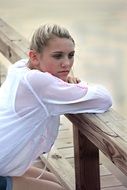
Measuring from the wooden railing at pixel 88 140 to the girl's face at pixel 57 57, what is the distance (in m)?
0.20

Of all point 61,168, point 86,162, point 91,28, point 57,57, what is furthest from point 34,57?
point 91,28

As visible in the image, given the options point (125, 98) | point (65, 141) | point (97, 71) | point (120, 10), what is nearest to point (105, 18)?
point (120, 10)

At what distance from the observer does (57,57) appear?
220cm

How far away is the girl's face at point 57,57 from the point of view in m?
2.19

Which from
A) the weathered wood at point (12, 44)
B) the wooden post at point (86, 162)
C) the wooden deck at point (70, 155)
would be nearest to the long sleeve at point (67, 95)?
the wooden post at point (86, 162)

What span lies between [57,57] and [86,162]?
1.63 ft

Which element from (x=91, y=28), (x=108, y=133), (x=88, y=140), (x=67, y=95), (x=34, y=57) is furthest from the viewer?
(x=91, y=28)

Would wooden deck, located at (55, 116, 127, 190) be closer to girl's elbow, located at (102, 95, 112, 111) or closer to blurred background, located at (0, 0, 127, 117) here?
blurred background, located at (0, 0, 127, 117)

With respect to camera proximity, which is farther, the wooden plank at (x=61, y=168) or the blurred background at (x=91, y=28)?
the blurred background at (x=91, y=28)

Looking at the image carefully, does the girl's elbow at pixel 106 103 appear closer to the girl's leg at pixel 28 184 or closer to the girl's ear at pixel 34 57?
the girl's ear at pixel 34 57

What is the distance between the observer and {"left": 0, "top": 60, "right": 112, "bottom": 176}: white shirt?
2.12 meters

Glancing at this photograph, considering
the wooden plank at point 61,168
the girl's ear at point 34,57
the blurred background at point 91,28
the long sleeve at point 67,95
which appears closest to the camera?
the long sleeve at point 67,95

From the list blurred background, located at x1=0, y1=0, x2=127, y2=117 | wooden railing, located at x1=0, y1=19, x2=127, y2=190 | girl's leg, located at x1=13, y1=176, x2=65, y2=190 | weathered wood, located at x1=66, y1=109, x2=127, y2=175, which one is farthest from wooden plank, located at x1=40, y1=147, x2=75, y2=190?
blurred background, located at x1=0, y1=0, x2=127, y2=117

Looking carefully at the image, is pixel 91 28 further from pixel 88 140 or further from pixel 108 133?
pixel 108 133
